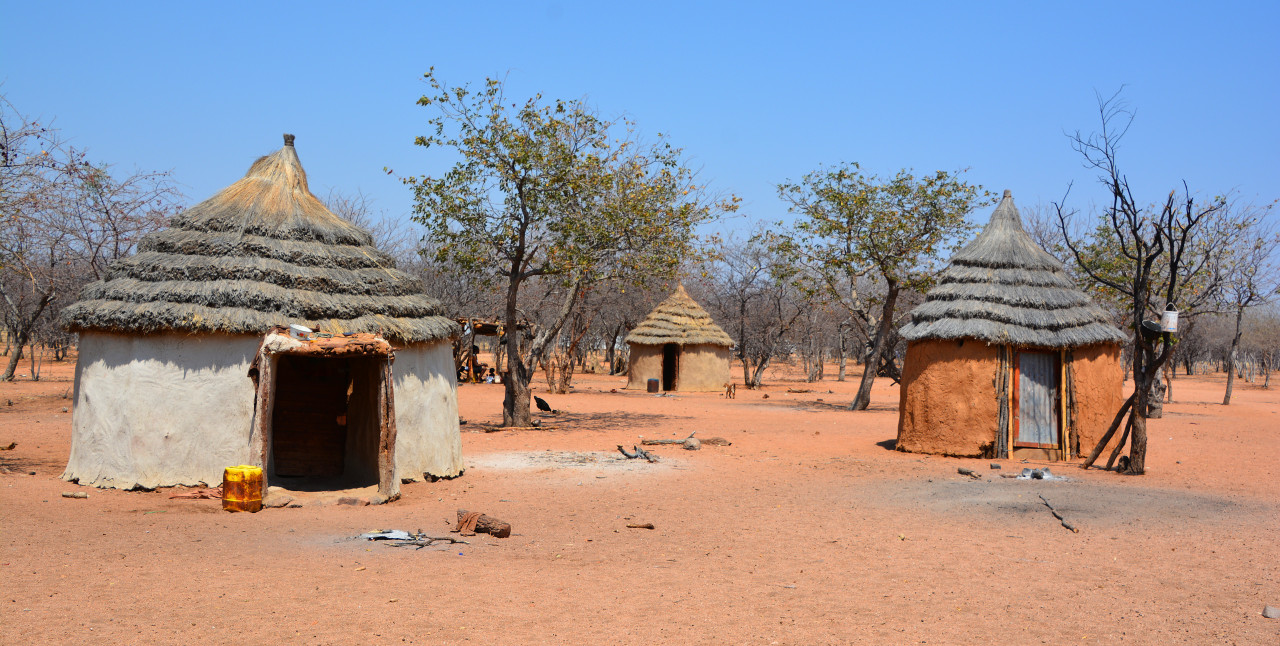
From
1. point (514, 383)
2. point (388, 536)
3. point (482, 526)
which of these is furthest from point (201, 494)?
point (514, 383)

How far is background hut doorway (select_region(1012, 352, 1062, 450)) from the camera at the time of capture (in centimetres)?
1416

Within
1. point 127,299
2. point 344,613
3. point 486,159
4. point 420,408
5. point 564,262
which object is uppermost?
point 486,159

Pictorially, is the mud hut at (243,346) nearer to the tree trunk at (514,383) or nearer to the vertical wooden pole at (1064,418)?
the tree trunk at (514,383)

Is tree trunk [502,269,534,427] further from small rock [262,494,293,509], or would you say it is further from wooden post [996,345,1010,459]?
wooden post [996,345,1010,459]

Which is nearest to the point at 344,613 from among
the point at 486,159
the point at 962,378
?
the point at 962,378

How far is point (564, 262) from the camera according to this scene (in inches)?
681

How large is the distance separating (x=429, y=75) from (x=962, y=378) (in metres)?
10.5

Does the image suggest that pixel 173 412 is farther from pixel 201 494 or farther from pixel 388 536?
pixel 388 536

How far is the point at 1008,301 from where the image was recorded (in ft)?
47.3

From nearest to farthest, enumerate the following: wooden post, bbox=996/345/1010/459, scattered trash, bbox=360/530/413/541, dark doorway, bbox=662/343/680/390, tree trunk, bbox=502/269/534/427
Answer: scattered trash, bbox=360/530/413/541 → wooden post, bbox=996/345/1010/459 → tree trunk, bbox=502/269/534/427 → dark doorway, bbox=662/343/680/390

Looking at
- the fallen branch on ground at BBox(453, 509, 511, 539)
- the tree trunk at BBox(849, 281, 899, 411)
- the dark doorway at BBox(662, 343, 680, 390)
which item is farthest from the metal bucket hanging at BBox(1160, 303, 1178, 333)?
the dark doorway at BBox(662, 343, 680, 390)

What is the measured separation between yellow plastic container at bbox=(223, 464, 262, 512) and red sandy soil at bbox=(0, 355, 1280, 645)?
118 millimetres

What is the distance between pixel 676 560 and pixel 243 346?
18.3ft

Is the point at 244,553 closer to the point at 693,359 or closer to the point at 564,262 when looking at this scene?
the point at 564,262
